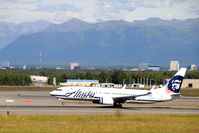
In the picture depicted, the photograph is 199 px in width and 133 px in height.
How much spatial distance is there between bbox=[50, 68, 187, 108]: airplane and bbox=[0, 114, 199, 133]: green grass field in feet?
60.7

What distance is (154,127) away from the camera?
39188 millimetres

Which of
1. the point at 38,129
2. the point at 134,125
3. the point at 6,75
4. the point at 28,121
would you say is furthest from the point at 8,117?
the point at 6,75

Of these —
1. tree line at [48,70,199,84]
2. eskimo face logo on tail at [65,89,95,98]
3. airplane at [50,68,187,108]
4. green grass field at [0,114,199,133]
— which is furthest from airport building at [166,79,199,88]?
green grass field at [0,114,199,133]

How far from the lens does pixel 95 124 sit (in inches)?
1578

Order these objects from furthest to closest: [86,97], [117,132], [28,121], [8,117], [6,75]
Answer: [6,75], [86,97], [8,117], [28,121], [117,132]

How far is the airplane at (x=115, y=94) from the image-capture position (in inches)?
2598

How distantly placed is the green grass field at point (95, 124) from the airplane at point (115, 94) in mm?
18516

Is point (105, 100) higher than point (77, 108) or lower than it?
higher

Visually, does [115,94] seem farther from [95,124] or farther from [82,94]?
[95,124]

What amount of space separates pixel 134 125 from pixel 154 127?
1.87 m

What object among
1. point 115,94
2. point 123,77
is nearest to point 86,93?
point 115,94

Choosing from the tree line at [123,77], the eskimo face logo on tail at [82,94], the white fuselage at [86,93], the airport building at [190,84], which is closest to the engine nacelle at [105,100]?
A: the white fuselage at [86,93]

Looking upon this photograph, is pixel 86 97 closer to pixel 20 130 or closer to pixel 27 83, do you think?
pixel 20 130

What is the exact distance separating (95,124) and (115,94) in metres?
27.3
